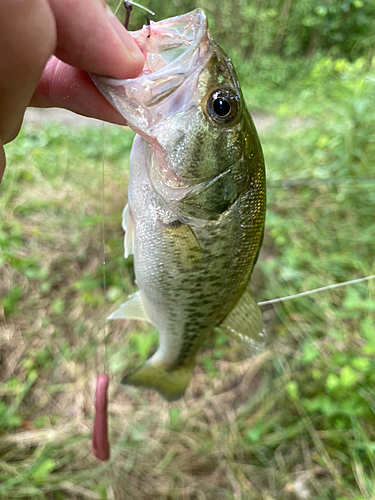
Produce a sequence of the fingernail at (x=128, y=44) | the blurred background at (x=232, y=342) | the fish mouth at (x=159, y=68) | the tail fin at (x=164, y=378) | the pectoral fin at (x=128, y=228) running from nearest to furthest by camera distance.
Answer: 1. the fingernail at (x=128, y=44)
2. the fish mouth at (x=159, y=68)
3. the pectoral fin at (x=128, y=228)
4. the tail fin at (x=164, y=378)
5. the blurred background at (x=232, y=342)

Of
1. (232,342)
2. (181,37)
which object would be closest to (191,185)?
(181,37)

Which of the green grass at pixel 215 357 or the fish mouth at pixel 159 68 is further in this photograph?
the green grass at pixel 215 357

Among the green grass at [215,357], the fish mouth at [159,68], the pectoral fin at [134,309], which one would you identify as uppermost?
the fish mouth at [159,68]

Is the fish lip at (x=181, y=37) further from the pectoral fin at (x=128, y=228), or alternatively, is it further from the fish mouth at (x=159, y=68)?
the pectoral fin at (x=128, y=228)

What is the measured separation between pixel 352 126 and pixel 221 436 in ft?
7.44

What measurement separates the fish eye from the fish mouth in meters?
0.07

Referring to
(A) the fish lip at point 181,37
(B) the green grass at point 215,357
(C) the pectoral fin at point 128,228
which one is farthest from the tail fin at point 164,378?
(A) the fish lip at point 181,37

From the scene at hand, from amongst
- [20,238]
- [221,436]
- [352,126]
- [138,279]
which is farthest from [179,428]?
[352,126]

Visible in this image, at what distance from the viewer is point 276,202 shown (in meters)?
2.43

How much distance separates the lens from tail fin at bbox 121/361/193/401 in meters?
1.21

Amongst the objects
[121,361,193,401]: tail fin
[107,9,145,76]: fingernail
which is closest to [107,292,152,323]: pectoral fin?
[121,361,193,401]: tail fin

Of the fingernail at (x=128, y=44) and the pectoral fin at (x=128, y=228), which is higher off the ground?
the fingernail at (x=128, y=44)

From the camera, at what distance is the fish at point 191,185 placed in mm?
720

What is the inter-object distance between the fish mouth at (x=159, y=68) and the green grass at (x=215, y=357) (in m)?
1.44
